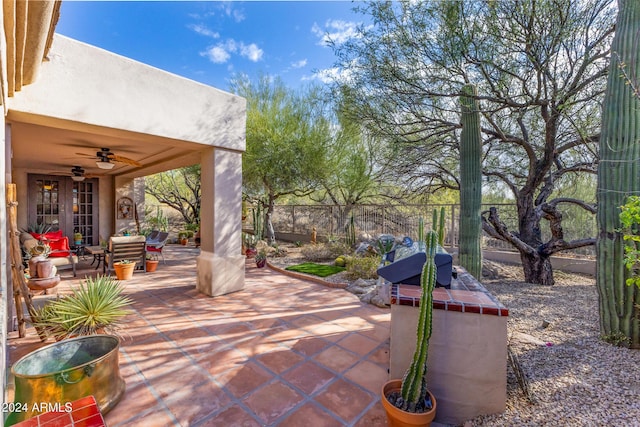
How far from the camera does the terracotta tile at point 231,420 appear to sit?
214cm

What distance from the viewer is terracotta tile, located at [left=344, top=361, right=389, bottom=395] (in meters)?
2.60

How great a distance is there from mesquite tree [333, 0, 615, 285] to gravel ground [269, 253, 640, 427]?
9.95 ft

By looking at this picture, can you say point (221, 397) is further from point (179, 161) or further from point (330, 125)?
point (330, 125)

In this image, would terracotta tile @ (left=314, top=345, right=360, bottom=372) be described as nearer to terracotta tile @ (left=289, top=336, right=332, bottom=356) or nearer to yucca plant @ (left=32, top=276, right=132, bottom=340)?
terracotta tile @ (left=289, top=336, right=332, bottom=356)

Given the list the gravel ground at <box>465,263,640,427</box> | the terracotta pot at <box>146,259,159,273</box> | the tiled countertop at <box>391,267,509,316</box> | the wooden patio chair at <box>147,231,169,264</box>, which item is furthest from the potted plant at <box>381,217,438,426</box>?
the wooden patio chair at <box>147,231,169,264</box>

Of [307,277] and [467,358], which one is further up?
[467,358]

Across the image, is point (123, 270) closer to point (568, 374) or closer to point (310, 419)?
point (310, 419)

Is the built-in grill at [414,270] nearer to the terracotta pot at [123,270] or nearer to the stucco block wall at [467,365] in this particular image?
the stucco block wall at [467,365]

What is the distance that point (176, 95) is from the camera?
4.51m

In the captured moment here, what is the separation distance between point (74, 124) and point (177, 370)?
3.38 meters

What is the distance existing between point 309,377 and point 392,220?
23.7 ft

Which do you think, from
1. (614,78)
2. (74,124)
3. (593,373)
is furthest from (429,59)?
(74,124)

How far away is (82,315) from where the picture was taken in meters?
3.03

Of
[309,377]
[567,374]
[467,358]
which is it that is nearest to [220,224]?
[309,377]
